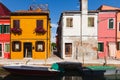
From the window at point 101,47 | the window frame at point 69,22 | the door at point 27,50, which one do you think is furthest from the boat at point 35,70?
the window at point 101,47

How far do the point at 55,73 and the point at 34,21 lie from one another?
12066mm

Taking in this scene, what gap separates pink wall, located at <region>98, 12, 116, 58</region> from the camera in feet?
110

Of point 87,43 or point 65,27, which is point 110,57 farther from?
point 65,27

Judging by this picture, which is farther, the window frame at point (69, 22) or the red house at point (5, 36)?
the red house at point (5, 36)

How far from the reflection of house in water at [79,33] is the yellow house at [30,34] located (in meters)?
2.51

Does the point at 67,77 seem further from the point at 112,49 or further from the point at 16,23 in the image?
the point at 112,49

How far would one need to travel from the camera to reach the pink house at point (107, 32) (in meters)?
33.6

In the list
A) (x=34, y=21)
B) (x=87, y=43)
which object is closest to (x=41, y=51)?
(x=34, y=21)

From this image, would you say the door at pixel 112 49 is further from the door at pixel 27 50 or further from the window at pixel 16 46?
the window at pixel 16 46

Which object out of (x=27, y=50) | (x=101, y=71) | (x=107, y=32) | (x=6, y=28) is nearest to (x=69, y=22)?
(x=107, y=32)

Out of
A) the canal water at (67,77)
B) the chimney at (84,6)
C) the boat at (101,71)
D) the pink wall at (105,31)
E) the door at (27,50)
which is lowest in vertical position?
the canal water at (67,77)

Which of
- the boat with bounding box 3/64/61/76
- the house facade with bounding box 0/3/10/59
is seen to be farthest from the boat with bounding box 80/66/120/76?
the house facade with bounding box 0/3/10/59

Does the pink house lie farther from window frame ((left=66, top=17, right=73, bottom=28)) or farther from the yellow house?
the yellow house

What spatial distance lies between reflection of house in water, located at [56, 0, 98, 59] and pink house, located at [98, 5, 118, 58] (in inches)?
57.8
